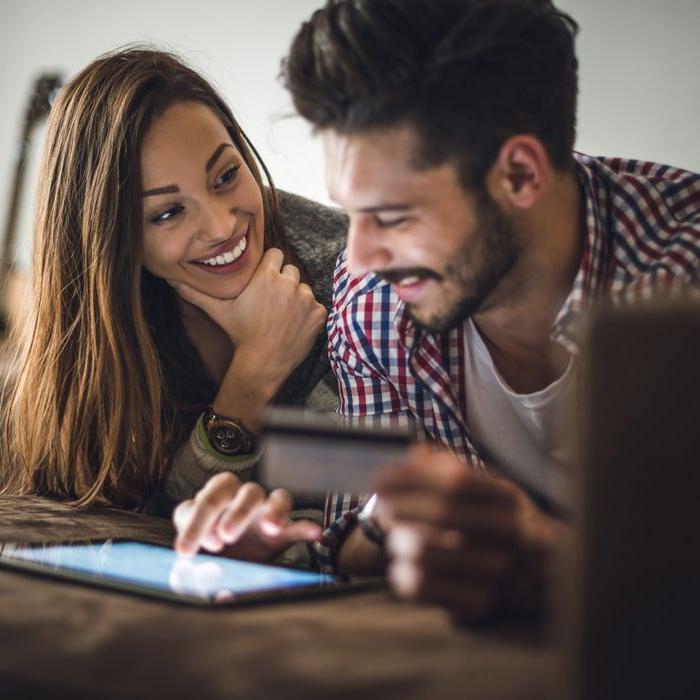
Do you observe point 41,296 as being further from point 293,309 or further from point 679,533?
point 679,533

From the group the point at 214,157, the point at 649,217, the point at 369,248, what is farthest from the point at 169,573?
the point at 214,157

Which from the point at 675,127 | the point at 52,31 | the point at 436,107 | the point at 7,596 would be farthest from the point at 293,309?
the point at 52,31

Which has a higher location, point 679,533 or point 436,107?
point 436,107

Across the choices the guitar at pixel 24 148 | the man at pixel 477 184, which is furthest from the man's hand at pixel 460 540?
the guitar at pixel 24 148

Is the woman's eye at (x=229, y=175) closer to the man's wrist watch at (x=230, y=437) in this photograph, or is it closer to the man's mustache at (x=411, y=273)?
the man's wrist watch at (x=230, y=437)

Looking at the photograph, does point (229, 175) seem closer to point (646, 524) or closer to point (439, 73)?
point (439, 73)

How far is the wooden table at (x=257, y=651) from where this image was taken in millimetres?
455

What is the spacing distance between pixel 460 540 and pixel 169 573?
0.29 metres

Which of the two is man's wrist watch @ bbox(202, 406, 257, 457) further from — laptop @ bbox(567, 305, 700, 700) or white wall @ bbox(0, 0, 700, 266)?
laptop @ bbox(567, 305, 700, 700)

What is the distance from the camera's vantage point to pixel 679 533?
408 mm

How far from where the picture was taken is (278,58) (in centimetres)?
266

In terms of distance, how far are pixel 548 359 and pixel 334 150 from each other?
0.39 m

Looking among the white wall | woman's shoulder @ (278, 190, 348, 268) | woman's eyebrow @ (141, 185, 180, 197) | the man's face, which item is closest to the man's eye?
the man's face

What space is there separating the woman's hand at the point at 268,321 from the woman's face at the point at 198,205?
0.9 inches
